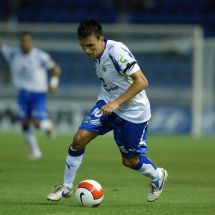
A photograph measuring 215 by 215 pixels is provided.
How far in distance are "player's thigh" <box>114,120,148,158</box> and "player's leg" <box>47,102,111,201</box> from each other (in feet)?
0.76

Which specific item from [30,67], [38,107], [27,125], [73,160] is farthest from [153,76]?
[73,160]

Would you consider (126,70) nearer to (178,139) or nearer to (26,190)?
(26,190)

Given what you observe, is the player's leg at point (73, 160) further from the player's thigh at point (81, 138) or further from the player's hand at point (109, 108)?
the player's hand at point (109, 108)

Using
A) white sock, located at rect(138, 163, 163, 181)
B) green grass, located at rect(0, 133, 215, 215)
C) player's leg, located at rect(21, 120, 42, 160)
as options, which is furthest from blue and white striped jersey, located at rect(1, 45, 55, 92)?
white sock, located at rect(138, 163, 163, 181)

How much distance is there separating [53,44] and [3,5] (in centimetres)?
579

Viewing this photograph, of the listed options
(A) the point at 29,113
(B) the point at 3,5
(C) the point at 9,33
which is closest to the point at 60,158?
(A) the point at 29,113

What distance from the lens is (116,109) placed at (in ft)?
30.8

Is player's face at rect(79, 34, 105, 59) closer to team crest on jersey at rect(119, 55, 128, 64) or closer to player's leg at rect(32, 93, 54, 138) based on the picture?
team crest on jersey at rect(119, 55, 128, 64)

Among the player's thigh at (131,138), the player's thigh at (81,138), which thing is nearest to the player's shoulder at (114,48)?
the player's thigh at (131,138)

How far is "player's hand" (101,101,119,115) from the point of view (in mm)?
8742

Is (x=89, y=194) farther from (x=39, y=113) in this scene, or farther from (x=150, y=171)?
(x=39, y=113)

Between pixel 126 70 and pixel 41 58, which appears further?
pixel 41 58

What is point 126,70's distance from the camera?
903cm

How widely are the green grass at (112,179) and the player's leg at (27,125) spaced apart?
Result: 0.24 metres
